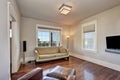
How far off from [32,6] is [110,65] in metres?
4.27

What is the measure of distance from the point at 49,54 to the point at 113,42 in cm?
316

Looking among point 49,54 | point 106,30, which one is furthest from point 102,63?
point 49,54

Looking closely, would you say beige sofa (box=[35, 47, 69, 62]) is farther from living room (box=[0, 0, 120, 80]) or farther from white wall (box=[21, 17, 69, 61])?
white wall (box=[21, 17, 69, 61])

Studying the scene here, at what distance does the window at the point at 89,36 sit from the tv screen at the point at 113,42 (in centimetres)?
101

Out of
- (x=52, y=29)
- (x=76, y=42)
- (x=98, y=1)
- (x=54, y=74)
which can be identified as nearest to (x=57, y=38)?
(x=52, y=29)

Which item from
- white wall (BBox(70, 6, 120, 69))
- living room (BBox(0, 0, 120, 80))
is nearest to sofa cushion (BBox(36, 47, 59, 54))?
living room (BBox(0, 0, 120, 80))

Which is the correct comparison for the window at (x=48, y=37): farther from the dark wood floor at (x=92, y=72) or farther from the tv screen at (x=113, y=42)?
the tv screen at (x=113, y=42)

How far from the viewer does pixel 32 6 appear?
149 inches

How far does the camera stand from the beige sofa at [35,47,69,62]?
4414mm

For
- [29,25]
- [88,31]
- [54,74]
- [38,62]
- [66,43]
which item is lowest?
[38,62]

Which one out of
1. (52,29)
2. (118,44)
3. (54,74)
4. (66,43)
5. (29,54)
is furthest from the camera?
(66,43)

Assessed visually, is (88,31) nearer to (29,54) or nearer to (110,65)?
(110,65)

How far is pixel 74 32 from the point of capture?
636 cm

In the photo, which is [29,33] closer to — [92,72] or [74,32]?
[74,32]
